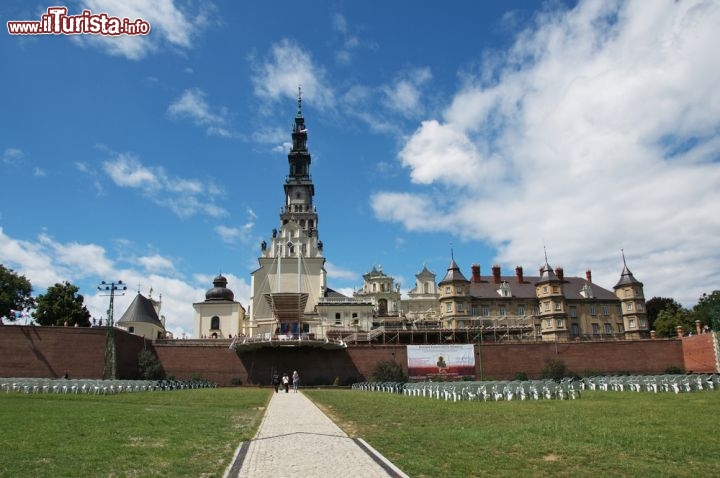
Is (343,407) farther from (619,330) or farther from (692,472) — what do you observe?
(619,330)

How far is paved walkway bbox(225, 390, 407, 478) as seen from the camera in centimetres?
979

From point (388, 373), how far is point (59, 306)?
36.5 metres

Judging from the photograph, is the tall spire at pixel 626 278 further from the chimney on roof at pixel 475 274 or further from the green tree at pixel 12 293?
the green tree at pixel 12 293

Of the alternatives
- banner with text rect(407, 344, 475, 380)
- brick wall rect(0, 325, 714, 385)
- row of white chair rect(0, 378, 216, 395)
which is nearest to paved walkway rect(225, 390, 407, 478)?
row of white chair rect(0, 378, 216, 395)

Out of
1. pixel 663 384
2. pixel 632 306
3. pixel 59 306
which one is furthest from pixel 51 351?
pixel 632 306

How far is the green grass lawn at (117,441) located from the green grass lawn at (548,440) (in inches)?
142

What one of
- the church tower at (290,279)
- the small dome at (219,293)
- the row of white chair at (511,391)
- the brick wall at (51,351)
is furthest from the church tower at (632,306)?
the brick wall at (51,351)

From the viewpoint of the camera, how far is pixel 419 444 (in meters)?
13.1

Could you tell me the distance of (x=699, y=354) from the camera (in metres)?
53.9

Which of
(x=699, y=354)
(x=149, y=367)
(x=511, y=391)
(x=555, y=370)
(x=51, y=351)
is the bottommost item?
(x=511, y=391)

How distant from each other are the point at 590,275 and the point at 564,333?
16.9 m

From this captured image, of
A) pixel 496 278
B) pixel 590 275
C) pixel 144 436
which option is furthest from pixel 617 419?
pixel 590 275

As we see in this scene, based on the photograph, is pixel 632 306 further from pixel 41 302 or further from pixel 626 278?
pixel 41 302

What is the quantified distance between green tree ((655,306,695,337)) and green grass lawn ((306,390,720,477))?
59532 millimetres
